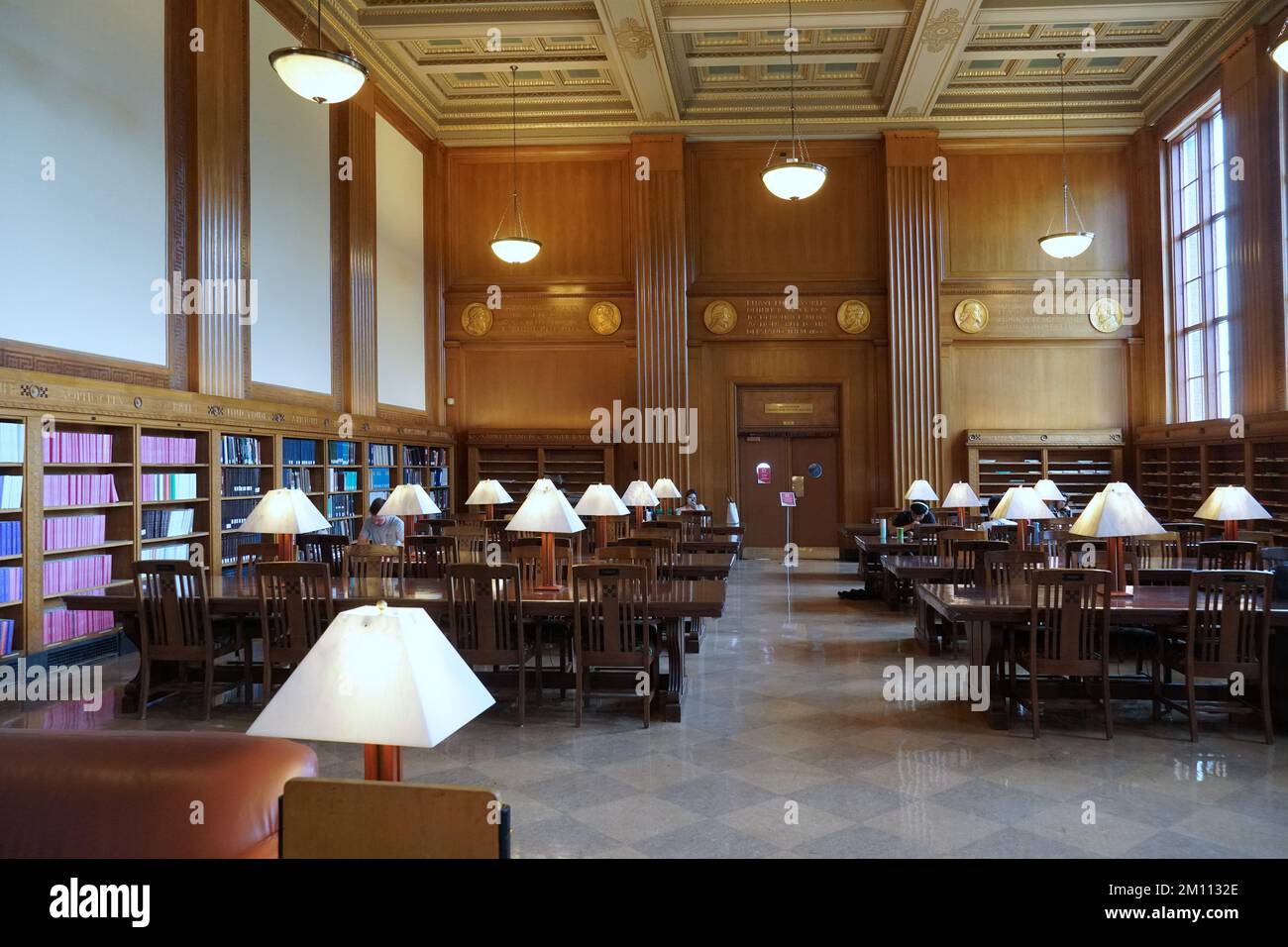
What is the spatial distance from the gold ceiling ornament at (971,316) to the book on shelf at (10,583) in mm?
12824

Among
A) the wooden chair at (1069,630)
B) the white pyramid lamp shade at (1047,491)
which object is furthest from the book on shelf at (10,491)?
the white pyramid lamp shade at (1047,491)

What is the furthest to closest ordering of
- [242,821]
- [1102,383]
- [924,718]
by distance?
1. [1102,383]
2. [924,718]
3. [242,821]

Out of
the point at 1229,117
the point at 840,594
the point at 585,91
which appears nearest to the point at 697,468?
the point at 840,594

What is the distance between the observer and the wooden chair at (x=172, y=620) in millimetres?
5023

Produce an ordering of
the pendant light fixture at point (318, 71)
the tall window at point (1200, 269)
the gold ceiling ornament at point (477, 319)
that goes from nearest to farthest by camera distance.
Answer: the pendant light fixture at point (318, 71)
the tall window at point (1200, 269)
the gold ceiling ornament at point (477, 319)

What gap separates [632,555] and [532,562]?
801mm

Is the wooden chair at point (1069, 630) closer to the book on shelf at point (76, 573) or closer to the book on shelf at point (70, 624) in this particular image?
the book on shelf at point (70, 624)

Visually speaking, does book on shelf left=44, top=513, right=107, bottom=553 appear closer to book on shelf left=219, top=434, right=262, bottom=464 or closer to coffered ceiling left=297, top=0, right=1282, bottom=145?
book on shelf left=219, top=434, right=262, bottom=464

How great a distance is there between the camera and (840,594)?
9859 mm

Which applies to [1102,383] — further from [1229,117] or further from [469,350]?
[469,350]

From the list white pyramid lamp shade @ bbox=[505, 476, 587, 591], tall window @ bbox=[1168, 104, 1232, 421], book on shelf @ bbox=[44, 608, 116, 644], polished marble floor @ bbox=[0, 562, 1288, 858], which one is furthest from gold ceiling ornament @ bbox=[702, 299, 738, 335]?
book on shelf @ bbox=[44, 608, 116, 644]

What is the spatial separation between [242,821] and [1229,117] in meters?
13.4

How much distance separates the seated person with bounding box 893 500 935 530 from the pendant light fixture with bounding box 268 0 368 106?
6.70 m
